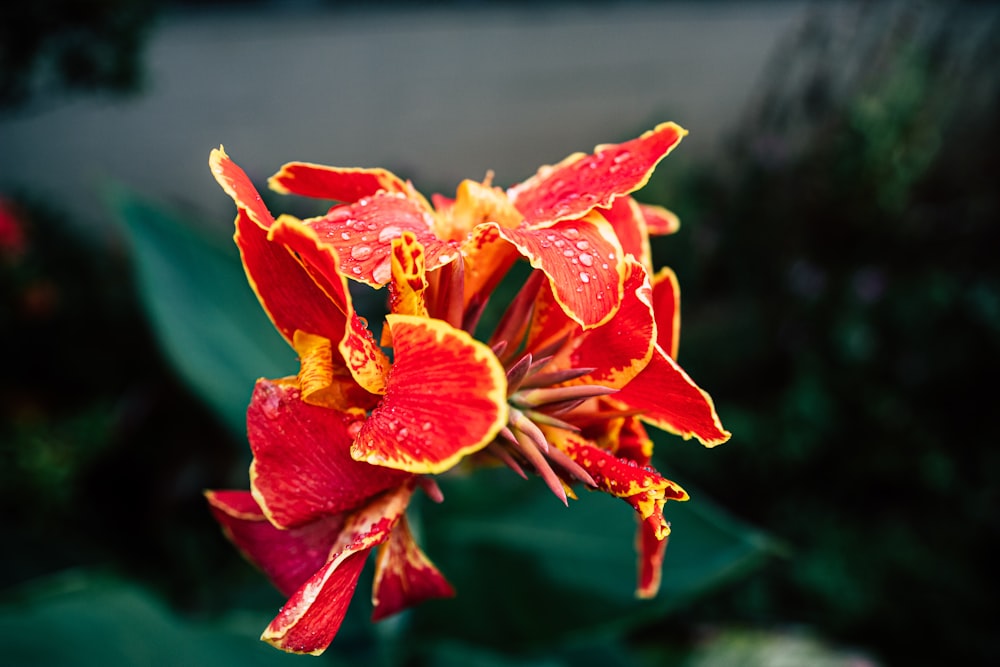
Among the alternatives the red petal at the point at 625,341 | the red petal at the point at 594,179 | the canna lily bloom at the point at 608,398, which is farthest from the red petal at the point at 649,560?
the red petal at the point at 594,179

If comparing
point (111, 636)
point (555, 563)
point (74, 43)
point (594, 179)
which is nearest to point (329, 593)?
point (594, 179)

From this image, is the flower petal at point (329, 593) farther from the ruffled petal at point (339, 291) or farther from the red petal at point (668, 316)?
the red petal at point (668, 316)

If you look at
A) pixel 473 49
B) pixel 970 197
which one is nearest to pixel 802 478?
pixel 970 197

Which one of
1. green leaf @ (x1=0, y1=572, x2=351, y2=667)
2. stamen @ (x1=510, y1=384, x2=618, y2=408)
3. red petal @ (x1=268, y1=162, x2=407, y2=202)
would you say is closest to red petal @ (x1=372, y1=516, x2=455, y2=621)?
stamen @ (x1=510, y1=384, x2=618, y2=408)

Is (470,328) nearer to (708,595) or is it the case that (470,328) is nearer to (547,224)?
(547,224)

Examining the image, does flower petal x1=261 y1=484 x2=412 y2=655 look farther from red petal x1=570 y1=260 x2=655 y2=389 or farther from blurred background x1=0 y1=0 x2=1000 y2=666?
blurred background x1=0 y1=0 x2=1000 y2=666

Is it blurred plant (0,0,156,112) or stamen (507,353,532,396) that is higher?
blurred plant (0,0,156,112)

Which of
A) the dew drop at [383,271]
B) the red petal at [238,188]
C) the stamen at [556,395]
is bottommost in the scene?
the stamen at [556,395]
